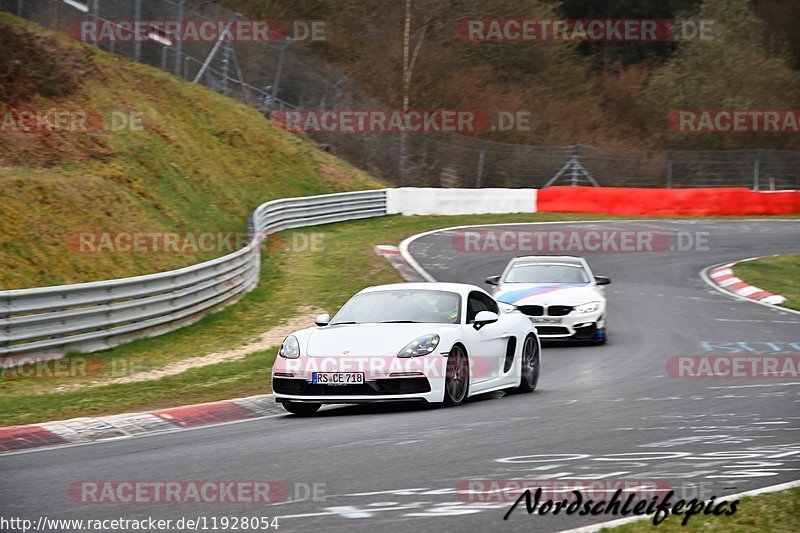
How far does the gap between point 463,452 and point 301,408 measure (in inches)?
130

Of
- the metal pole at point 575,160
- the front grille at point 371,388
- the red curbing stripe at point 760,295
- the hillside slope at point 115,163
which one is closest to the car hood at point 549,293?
the red curbing stripe at point 760,295

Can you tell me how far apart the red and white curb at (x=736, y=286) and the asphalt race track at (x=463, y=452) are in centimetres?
906

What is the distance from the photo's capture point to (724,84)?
57812 mm

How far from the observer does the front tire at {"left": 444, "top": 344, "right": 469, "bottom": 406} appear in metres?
10.8

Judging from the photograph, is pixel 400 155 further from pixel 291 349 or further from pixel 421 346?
pixel 421 346

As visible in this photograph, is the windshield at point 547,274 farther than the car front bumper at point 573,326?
Yes

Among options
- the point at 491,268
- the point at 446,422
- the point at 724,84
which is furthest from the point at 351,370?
the point at 724,84

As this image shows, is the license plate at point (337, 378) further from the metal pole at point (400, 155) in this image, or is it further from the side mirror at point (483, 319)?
the metal pole at point (400, 155)

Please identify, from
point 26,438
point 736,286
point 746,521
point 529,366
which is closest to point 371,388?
point 529,366

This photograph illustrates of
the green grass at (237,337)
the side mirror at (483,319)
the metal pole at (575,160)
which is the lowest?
the green grass at (237,337)

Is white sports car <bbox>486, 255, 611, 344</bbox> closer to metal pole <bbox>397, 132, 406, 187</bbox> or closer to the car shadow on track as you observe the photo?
the car shadow on track

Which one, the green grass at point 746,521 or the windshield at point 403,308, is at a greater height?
the windshield at point 403,308

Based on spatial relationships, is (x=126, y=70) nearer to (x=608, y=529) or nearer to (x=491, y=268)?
(x=491, y=268)

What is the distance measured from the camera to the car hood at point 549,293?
17.3m
